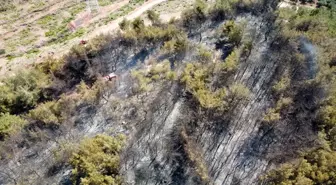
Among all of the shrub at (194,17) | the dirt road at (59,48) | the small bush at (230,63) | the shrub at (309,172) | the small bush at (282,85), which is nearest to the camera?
the shrub at (309,172)

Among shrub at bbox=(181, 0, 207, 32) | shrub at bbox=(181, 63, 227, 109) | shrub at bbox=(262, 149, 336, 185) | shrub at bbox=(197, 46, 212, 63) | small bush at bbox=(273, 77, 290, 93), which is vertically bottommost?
shrub at bbox=(262, 149, 336, 185)

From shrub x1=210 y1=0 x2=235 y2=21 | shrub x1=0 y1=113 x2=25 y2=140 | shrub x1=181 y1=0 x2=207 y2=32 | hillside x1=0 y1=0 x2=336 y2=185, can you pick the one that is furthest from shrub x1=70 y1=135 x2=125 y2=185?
shrub x1=210 y1=0 x2=235 y2=21

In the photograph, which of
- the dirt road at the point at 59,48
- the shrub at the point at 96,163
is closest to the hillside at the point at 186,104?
the shrub at the point at 96,163

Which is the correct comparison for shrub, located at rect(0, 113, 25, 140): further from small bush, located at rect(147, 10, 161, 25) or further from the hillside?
small bush, located at rect(147, 10, 161, 25)

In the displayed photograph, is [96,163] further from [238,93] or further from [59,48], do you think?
[59,48]

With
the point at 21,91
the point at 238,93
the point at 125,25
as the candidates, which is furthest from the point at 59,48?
the point at 238,93

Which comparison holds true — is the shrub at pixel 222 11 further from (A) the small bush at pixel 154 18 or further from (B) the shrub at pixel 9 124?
(B) the shrub at pixel 9 124
